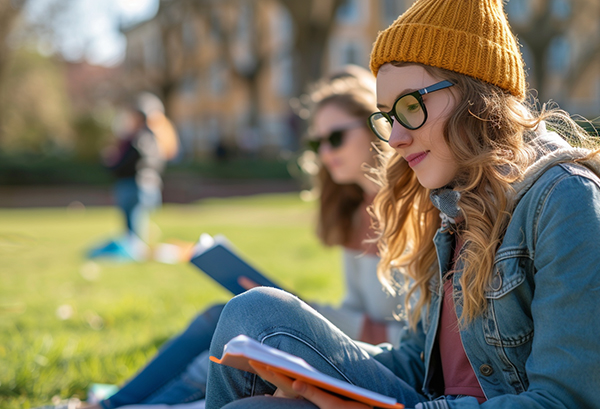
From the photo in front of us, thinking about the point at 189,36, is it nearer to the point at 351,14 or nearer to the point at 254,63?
the point at 254,63

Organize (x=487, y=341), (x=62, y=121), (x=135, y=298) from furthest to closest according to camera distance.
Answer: (x=62, y=121), (x=135, y=298), (x=487, y=341)

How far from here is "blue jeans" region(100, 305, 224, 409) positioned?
2332 millimetres

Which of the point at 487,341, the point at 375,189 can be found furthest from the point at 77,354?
the point at 487,341

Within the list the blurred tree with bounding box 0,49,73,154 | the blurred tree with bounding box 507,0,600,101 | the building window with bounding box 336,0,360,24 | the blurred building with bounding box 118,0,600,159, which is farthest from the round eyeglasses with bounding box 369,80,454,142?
the building window with bounding box 336,0,360,24

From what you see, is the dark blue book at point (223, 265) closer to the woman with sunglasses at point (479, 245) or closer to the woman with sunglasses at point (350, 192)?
the woman with sunglasses at point (350, 192)

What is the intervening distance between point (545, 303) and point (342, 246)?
1.89 m

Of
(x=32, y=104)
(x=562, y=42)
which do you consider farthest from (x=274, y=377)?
(x=562, y=42)

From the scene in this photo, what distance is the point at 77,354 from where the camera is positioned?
3.29m

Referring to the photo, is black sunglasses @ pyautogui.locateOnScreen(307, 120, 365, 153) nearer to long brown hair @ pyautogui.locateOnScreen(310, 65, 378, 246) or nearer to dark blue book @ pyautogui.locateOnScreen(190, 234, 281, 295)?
long brown hair @ pyautogui.locateOnScreen(310, 65, 378, 246)

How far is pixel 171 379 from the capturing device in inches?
93.9

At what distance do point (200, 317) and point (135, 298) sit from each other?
2.60m

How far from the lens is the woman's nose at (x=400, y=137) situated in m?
1.71

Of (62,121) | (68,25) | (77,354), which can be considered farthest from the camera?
(62,121)

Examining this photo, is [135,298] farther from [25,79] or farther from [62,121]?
[62,121]
